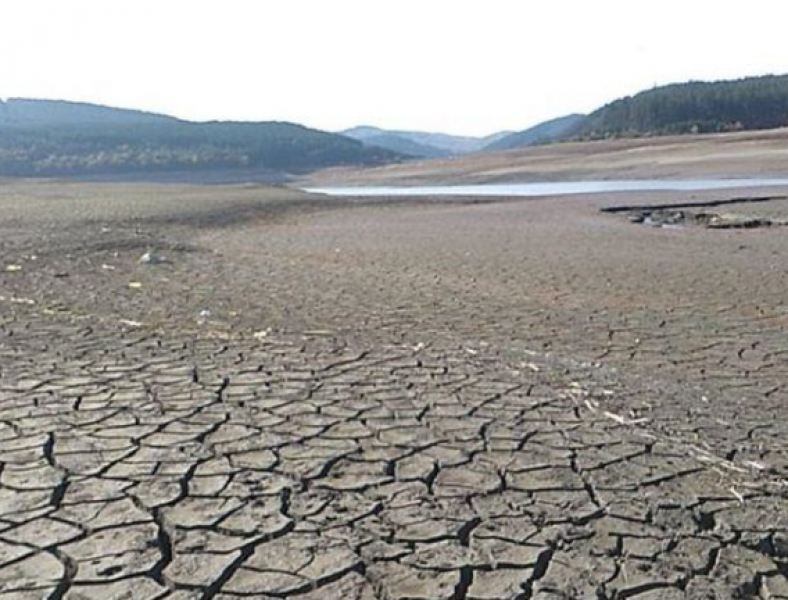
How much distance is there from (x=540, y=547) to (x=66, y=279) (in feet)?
24.8

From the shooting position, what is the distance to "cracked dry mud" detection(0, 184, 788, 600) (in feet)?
8.79

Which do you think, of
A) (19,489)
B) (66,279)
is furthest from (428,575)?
(66,279)

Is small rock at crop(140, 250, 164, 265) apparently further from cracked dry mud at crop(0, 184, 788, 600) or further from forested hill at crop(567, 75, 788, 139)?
forested hill at crop(567, 75, 788, 139)

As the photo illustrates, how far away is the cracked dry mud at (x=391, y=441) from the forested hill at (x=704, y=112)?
6952 cm

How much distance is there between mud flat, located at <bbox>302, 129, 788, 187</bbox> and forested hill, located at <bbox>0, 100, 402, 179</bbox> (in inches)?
547

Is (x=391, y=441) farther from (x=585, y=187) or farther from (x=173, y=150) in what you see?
(x=173, y=150)

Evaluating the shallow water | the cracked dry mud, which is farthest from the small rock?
the shallow water

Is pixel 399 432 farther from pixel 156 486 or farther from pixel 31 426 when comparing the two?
pixel 31 426

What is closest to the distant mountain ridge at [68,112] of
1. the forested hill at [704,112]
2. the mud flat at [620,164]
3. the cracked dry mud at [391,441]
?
the forested hill at [704,112]

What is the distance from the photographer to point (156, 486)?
3271mm

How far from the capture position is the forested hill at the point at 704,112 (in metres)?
75.2

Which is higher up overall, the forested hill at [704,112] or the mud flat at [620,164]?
the forested hill at [704,112]

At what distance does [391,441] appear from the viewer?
3814 millimetres

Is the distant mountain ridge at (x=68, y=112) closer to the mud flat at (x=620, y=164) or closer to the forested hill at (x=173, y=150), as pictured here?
the forested hill at (x=173, y=150)
